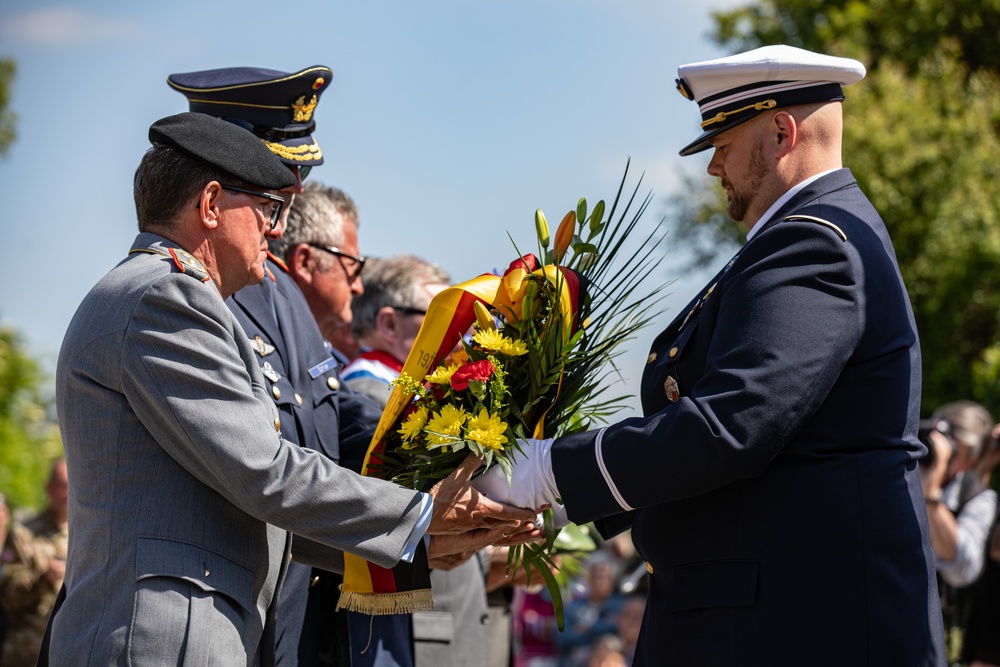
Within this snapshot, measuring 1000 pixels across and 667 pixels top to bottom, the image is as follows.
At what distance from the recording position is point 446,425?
119 inches

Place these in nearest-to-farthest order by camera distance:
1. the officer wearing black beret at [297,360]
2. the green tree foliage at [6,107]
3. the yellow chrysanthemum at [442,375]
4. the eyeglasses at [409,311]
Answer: the yellow chrysanthemum at [442,375], the officer wearing black beret at [297,360], the eyeglasses at [409,311], the green tree foliage at [6,107]

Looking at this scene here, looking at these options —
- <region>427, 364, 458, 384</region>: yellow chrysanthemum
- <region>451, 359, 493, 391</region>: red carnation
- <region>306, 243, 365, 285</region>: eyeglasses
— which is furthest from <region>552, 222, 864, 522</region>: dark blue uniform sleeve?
<region>306, 243, 365, 285</region>: eyeglasses

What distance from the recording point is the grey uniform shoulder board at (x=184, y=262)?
104 inches

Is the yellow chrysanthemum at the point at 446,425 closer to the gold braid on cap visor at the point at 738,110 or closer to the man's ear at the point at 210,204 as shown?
the man's ear at the point at 210,204

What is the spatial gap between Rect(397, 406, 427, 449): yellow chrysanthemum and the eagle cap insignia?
134 cm

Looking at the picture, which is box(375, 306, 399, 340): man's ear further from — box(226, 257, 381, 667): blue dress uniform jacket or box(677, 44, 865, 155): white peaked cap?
box(677, 44, 865, 155): white peaked cap

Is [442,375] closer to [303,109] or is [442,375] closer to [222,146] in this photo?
[222,146]

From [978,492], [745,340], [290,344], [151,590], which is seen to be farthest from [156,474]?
[978,492]

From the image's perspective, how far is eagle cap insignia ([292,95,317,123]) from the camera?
13.0 ft

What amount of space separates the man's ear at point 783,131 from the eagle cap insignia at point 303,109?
1.78 metres

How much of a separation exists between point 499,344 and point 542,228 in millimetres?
415

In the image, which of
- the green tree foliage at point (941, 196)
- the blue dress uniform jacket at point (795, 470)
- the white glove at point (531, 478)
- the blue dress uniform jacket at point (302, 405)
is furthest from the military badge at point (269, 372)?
the green tree foliage at point (941, 196)

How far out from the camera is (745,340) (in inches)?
105

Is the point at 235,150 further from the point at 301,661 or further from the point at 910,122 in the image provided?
the point at 910,122
